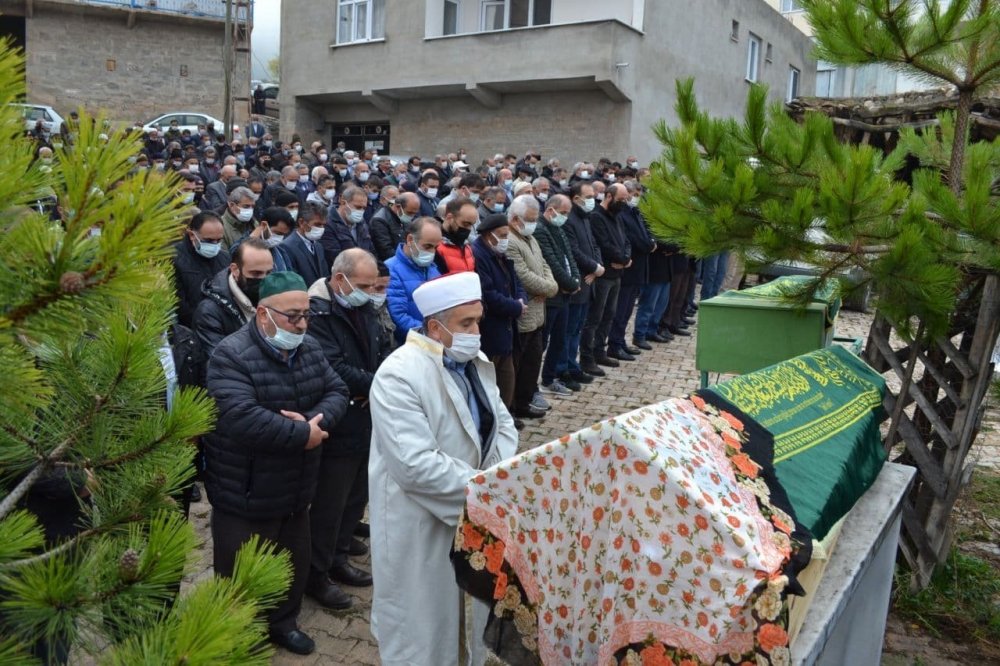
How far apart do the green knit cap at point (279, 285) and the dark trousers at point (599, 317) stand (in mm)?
5652

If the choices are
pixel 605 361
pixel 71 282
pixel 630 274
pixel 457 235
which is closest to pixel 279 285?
pixel 71 282

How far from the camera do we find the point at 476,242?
7.06 m

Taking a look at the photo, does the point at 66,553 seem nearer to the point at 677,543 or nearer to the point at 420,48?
the point at 677,543

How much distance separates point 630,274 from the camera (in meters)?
10.2

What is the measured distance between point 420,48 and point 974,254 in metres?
22.5

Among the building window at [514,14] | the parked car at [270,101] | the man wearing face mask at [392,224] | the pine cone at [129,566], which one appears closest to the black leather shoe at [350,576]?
the pine cone at [129,566]

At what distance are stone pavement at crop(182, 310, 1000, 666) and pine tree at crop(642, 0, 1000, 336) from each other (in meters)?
2.61

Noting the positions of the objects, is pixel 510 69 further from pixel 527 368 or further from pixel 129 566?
pixel 129 566

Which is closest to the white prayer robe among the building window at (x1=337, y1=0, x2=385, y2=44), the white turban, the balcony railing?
the white turban

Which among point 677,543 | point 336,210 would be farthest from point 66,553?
point 336,210

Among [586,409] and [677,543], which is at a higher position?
[677,543]

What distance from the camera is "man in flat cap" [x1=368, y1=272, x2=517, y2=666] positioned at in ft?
10.7

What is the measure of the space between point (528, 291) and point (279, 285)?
3892mm

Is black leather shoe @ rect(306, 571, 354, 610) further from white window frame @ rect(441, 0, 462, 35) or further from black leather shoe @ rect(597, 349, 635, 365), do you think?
white window frame @ rect(441, 0, 462, 35)
